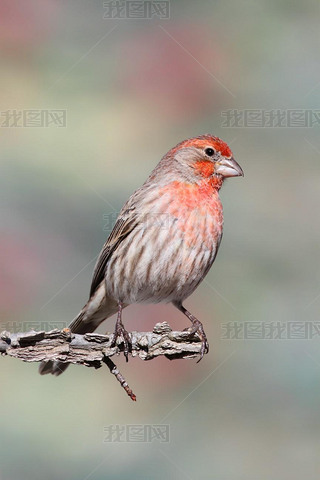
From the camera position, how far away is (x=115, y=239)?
5.29 meters

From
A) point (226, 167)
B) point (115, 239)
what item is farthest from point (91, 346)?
point (226, 167)

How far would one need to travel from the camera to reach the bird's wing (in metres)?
5.25

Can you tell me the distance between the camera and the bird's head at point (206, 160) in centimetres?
513

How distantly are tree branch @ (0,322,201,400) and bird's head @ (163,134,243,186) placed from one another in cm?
156

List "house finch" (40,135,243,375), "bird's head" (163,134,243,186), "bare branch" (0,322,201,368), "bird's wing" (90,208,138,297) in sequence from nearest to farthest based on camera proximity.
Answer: "bare branch" (0,322,201,368)
"house finch" (40,135,243,375)
"bird's head" (163,134,243,186)
"bird's wing" (90,208,138,297)

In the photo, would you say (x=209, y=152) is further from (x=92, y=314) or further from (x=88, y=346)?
(x=88, y=346)

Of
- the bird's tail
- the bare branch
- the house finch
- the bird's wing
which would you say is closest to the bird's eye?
the house finch

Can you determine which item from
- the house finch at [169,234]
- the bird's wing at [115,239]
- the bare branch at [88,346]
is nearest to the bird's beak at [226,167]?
the house finch at [169,234]

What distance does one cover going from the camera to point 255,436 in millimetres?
10633

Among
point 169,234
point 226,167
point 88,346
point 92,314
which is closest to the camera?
point 88,346

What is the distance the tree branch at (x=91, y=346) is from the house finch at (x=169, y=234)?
113 cm

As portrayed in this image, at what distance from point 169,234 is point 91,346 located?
1.42 metres

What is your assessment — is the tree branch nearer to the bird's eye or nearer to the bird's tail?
the bird's tail

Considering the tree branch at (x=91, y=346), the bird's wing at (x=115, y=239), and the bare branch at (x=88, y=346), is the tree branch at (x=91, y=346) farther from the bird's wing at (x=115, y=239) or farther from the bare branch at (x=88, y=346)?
the bird's wing at (x=115, y=239)
